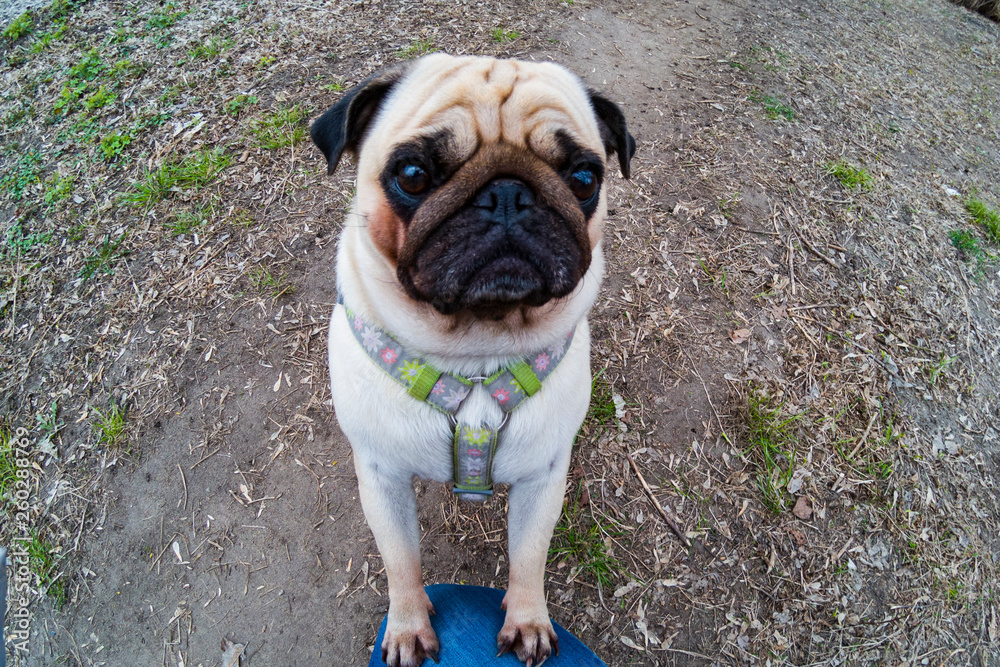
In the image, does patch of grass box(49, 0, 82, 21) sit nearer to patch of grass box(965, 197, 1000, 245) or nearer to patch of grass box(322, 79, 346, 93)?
patch of grass box(322, 79, 346, 93)

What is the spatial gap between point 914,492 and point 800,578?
3.37ft

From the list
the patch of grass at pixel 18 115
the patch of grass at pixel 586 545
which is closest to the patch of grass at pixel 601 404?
the patch of grass at pixel 586 545

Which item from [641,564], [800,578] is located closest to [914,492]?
[800,578]

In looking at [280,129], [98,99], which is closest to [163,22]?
[98,99]

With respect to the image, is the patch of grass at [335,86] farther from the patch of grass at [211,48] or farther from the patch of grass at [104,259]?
the patch of grass at [104,259]

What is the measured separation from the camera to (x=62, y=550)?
9.20 feet

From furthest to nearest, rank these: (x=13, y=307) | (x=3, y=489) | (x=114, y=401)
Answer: (x=13, y=307) → (x=114, y=401) → (x=3, y=489)

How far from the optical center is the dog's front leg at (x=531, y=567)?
2225 millimetres

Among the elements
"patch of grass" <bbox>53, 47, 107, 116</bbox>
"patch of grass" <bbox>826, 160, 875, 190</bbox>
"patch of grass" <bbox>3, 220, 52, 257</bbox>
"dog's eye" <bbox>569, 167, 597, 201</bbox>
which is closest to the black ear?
"dog's eye" <bbox>569, 167, 597, 201</bbox>

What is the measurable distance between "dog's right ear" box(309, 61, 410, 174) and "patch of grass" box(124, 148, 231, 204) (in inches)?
94.4

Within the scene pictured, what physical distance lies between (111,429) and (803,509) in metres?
4.29

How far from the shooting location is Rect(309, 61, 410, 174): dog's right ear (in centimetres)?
204

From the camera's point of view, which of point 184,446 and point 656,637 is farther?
point 184,446

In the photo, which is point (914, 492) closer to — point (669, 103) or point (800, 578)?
point (800, 578)
